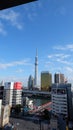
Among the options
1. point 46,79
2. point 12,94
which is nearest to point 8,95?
point 12,94

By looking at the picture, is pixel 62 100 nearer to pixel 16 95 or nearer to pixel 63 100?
pixel 63 100

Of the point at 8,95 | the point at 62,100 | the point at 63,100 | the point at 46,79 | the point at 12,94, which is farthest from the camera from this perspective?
the point at 46,79

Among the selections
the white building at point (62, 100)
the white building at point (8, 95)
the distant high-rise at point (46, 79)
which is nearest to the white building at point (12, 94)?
the white building at point (8, 95)

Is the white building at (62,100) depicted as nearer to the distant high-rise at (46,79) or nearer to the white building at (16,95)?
the white building at (16,95)

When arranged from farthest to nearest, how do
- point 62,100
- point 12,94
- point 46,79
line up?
point 46,79 → point 12,94 → point 62,100

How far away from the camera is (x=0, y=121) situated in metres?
15.7

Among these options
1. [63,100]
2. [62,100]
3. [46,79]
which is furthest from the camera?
[46,79]

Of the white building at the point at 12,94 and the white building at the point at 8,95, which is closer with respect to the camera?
the white building at the point at 8,95

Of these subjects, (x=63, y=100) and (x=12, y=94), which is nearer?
(x=63, y=100)

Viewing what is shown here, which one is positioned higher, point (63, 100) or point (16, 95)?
point (63, 100)

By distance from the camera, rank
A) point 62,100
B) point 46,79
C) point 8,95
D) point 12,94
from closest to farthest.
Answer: point 62,100
point 8,95
point 12,94
point 46,79

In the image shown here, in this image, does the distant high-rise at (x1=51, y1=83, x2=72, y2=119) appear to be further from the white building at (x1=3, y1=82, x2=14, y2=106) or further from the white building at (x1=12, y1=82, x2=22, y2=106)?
the white building at (x1=3, y1=82, x2=14, y2=106)

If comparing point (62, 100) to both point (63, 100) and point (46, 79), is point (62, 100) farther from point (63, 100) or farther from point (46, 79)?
point (46, 79)

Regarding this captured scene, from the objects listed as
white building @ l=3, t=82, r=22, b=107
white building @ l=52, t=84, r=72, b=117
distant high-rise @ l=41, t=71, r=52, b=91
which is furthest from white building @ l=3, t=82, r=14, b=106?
distant high-rise @ l=41, t=71, r=52, b=91
